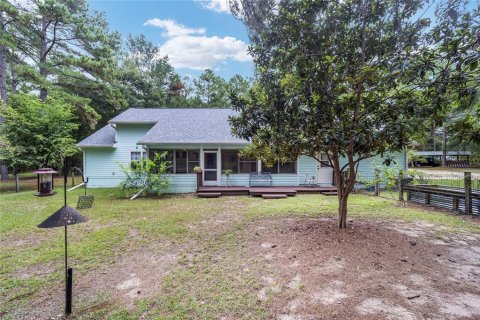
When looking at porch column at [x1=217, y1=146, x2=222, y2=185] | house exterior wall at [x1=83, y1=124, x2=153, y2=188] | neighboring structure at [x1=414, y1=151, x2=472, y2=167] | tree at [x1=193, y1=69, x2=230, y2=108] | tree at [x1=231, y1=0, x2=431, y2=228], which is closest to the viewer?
tree at [x1=231, y1=0, x2=431, y2=228]

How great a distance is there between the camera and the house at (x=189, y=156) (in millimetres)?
11984

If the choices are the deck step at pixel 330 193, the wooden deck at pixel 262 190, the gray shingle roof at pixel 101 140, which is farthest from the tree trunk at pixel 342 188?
the gray shingle roof at pixel 101 140

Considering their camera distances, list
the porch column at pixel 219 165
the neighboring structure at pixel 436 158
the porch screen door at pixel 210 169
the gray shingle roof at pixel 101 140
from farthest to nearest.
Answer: the neighboring structure at pixel 436 158 < the gray shingle roof at pixel 101 140 < the porch screen door at pixel 210 169 < the porch column at pixel 219 165

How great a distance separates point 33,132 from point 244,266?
15.0 metres

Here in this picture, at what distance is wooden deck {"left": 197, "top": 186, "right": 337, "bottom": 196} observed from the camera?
1114cm

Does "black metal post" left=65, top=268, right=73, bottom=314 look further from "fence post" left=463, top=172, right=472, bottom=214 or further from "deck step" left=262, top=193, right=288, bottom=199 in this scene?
"fence post" left=463, top=172, right=472, bottom=214

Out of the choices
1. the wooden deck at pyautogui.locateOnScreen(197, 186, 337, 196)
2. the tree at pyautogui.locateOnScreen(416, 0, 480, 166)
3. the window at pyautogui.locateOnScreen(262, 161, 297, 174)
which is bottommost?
the wooden deck at pyautogui.locateOnScreen(197, 186, 337, 196)

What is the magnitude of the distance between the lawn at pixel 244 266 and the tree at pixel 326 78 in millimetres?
1660

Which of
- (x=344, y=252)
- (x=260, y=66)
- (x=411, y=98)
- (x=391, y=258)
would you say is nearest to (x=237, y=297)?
(x=344, y=252)

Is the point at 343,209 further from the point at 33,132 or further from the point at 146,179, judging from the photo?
the point at 33,132

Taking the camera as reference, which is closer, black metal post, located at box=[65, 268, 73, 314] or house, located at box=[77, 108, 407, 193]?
black metal post, located at box=[65, 268, 73, 314]

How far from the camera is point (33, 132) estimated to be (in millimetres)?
13102

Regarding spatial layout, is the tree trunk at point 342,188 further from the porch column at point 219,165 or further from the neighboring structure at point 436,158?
the neighboring structure at point 436,158

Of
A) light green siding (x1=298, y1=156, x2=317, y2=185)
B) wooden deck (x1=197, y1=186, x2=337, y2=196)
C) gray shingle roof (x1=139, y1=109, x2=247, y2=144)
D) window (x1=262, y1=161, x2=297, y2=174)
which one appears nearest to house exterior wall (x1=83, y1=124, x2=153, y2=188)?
gray shingle roof (x1=139, y1=109, x2=247, y2=144)
